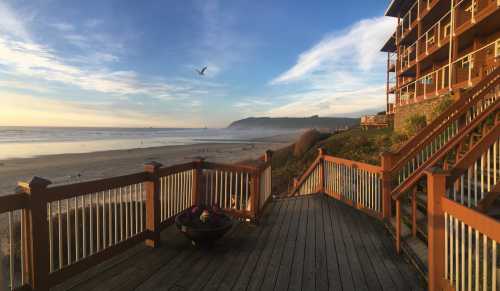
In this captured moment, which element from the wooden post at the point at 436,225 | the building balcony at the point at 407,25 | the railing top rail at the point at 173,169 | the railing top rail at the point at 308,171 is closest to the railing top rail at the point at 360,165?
the railing top rail at the point at 308,171

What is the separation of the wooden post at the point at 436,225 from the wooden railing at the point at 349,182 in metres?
2.81

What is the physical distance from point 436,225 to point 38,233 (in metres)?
4.33

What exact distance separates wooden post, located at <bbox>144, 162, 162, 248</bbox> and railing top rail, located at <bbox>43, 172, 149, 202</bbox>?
0.11 m

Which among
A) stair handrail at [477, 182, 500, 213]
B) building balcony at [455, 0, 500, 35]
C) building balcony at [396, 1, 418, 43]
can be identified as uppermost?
building balcony at [396, 1, 418, 43]

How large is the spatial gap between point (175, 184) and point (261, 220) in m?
2.11

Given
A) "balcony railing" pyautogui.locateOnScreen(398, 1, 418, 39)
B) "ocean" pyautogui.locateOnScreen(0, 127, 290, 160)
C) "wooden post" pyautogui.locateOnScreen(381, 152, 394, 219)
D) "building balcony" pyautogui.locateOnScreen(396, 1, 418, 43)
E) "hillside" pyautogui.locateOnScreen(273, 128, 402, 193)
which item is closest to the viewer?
"wooden post" pyautogui.locateOnScreen(381, 152, 394, 219)

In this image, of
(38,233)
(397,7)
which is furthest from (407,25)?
(38,233)

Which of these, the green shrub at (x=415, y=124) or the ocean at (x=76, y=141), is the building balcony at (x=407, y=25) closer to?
the green shrub at (x=415, y=124)

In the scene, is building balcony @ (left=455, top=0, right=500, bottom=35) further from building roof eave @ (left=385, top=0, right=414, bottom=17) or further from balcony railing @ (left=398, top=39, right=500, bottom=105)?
building roof eave @ (left=385, top=0, right=414, bottom=17)

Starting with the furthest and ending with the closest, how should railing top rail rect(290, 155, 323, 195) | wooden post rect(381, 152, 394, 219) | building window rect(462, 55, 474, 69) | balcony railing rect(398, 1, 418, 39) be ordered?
balcony railing rect(398, 1, 418, 39)
building window rect(462, 55, 474, 69)
railing top rail rect(290, 155, 323, 195)
wooden post rect(381, 152, 394, 219)

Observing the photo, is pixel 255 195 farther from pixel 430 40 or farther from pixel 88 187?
pixel 430 40

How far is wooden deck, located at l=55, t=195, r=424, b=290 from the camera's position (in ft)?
11.2

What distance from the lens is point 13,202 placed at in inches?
108

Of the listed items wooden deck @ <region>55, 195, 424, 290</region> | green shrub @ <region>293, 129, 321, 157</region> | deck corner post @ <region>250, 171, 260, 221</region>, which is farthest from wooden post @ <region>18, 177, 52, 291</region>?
green shrub @ <region>293, 129, 321, 157</region>
